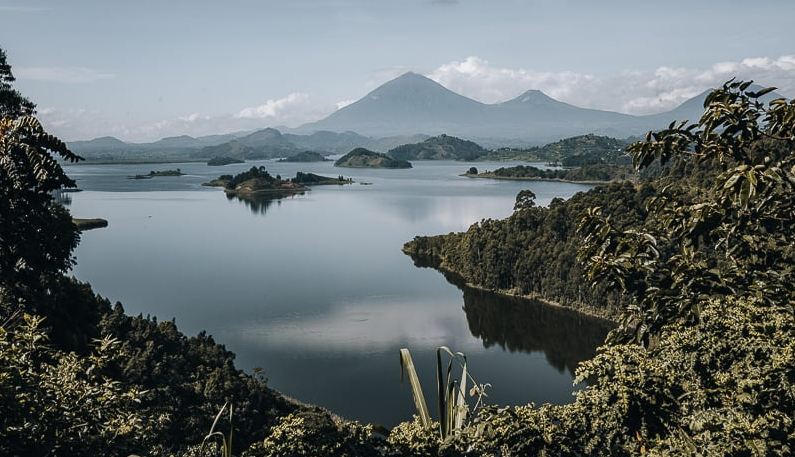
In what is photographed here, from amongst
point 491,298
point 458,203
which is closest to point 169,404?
point 491,298

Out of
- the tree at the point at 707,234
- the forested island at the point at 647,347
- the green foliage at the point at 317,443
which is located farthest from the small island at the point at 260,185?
the tree at the point at 707,234

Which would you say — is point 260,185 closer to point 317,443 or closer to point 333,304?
point 333,304

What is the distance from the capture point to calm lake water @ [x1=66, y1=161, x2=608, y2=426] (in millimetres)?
31781

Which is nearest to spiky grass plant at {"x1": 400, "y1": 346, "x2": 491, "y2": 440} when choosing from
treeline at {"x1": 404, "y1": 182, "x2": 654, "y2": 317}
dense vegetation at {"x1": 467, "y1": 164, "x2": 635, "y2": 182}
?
treeline at {"x1": 404, "y1": 182, "x2": 654, "y2": 317}

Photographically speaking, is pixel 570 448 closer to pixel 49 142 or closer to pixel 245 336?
pixel 49 142

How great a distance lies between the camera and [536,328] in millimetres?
41812

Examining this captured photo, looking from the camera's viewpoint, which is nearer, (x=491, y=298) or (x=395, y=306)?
(x=395, y=306)

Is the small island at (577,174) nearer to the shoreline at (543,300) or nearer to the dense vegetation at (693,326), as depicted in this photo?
the shoreline at (543,300)

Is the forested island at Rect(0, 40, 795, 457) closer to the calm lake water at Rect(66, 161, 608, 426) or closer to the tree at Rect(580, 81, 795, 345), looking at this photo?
the tree at Rect(580, 81, 795, 345)

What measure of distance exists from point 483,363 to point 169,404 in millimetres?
19085

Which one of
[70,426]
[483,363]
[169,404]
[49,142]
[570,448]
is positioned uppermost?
[49,142]

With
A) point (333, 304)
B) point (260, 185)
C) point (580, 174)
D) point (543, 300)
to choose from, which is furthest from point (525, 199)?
point (580, 174)

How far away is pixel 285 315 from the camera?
42.0 meters

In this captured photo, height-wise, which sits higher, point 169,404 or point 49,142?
point 49,142
